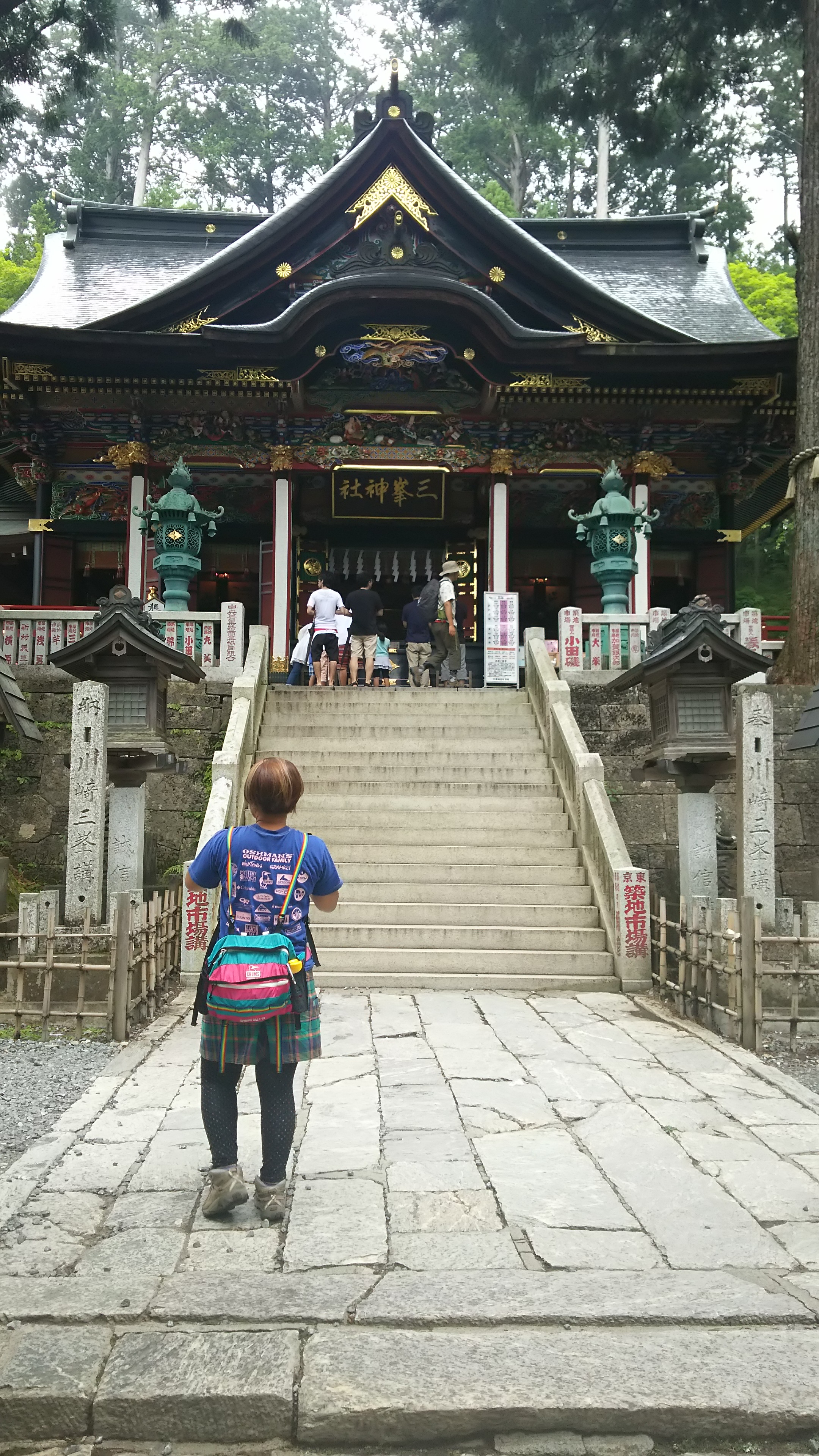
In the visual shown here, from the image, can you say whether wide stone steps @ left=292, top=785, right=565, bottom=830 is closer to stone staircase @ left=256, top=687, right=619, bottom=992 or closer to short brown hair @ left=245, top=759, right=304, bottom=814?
stone staircase @ left=256, top=687, right=619, bottom=992

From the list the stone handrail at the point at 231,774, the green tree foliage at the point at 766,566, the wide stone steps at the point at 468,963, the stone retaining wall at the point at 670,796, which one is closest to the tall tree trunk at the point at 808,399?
the stone retaining wall at the point at 670,796

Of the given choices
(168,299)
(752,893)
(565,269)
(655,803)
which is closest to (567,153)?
(565,269)

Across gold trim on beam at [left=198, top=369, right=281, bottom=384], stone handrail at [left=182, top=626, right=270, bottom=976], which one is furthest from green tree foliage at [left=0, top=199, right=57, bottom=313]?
stone handrail at [left=182, top=626, right=270, bottom=976]

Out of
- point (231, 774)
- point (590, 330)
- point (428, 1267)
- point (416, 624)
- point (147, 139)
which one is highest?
point (147, 139)

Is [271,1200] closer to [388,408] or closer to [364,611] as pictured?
[364,611]

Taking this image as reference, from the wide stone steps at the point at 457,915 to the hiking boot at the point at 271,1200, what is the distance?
15.1 ft

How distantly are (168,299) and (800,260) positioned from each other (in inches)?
328

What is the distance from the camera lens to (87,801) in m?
7.88

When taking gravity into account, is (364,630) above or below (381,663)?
above

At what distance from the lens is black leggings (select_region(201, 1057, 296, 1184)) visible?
3.36 meters

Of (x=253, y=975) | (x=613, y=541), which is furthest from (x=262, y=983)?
(x=613, y=541)

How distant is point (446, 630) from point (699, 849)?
5.78 metres

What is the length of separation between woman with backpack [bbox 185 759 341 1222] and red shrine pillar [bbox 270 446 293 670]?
11.1 m

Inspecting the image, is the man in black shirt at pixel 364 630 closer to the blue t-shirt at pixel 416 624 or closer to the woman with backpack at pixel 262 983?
the blue t-shirt at pixel 416 624
